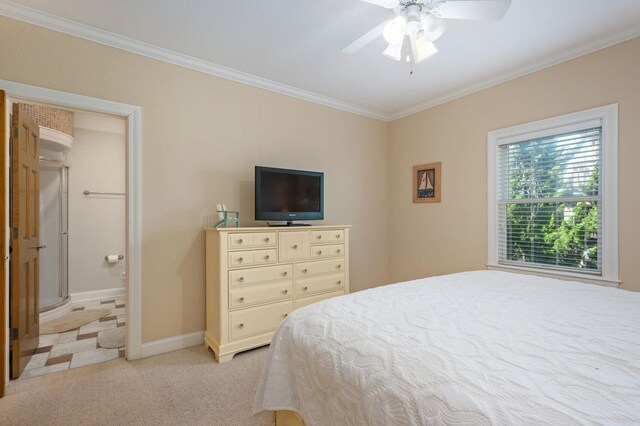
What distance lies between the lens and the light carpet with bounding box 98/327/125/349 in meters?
2.86

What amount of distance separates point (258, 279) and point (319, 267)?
67 centimetres

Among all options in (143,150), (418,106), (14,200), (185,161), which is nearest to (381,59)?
(418,106)

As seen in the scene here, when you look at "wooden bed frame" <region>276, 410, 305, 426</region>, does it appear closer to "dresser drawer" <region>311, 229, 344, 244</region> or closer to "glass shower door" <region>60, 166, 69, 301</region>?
"dresser drawer" <region>311, 229, 344, 244</region>

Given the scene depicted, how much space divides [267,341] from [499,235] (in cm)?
258

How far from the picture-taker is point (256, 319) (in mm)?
2684

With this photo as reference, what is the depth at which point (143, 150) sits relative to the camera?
103 inches

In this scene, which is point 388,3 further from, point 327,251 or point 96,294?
point 96,294

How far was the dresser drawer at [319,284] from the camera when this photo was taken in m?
2.96

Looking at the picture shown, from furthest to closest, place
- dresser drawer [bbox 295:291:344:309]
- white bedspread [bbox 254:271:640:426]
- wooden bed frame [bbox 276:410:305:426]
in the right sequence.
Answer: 1. dresser drawer [bbox 295:291:344:309]
2. wooden bed frame [bbox 276:410:305:426]
3. white bedspread [bbox 254:271:640:426]

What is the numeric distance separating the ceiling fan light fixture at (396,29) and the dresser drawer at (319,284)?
7.03 feet

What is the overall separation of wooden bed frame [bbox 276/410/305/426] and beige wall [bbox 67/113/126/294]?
4.02 m

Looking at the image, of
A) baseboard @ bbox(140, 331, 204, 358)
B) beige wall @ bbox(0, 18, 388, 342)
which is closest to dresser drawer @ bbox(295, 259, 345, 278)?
beige wall @ bbox(0, 18, 388, 342)

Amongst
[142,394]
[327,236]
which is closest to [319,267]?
[327,236]

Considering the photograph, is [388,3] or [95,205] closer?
[388,3]
